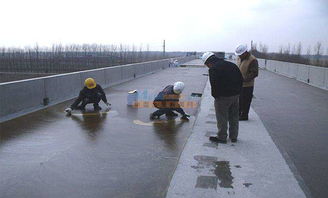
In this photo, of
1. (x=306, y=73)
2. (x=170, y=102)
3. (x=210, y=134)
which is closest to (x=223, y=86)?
(x=210, y=134)

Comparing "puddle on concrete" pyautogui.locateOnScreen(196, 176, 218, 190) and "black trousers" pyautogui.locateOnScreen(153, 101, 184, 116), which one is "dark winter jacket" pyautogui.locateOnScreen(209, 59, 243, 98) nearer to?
"puddle on concrete" pyautogui.locateOnScreen(196, 176, 218, 190)

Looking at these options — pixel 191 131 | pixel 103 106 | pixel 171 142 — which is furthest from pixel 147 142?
pixel 103 106

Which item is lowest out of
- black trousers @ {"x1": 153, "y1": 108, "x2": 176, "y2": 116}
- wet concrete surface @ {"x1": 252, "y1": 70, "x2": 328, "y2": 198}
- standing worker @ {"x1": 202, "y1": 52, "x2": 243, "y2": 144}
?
wet concrete surface @ {"x1": 252, "y1": 70, "x2": 328, "y2": 198}

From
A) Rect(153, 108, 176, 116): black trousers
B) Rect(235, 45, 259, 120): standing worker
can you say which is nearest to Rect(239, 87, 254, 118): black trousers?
Rect(235, 45, 259, 120): standing worker

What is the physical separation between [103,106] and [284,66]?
20.0 meters

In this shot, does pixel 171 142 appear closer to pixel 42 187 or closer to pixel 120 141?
pixel 120 141

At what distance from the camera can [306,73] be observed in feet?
64.2

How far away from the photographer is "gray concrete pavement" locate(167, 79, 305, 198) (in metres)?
4.09

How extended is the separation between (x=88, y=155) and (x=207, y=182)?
2191mm

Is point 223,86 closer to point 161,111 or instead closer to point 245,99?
point 245,99

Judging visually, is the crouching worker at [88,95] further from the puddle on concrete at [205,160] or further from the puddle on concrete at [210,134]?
the puddle on concrete at [205,160]

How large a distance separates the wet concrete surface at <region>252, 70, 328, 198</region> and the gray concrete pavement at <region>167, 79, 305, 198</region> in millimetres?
225

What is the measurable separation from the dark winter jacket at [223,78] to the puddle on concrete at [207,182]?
78.8 inches

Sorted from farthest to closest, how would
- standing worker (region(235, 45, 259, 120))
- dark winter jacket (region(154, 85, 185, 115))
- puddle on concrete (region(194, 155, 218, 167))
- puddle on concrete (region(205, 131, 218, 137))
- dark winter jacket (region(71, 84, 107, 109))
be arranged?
dark winter jacket (region(71, 84, 107, 109)) → dark winter jacket (region(154, 85, 185, 115)) → standing worker (region(235, 45, 259, 120)) → puddle on concrete (region(205, 131, 218, 137)) → puddle on concrete (region(194, 155, 218, 167))
